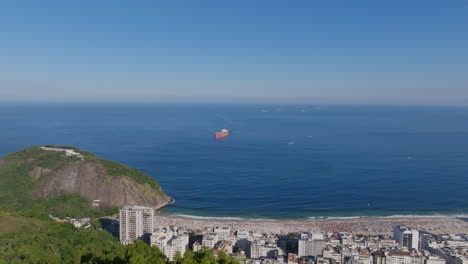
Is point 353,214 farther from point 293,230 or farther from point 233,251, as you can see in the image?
point 233,251

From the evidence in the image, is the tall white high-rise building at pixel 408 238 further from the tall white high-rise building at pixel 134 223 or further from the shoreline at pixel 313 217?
the tall white high-rise building at pixel 134 223

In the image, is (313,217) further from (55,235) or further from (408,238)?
(55,235)

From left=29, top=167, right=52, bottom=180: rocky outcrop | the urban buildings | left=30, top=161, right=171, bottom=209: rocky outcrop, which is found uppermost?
left=29, top=167, right=52, bottom=180: rocky outcrop

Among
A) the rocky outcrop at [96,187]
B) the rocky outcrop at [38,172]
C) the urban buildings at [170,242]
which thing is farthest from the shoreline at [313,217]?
the rocky outcrop at [38,172]

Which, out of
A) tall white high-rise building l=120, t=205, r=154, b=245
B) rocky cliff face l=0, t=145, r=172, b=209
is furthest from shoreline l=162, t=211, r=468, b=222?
tall white high-rise building l=120, t=205, r=154, b=245

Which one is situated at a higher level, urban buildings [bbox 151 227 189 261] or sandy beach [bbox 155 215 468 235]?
urban buildings [bbox 151 227 189 261]

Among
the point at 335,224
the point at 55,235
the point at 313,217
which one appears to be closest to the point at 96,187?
the point at 55,235

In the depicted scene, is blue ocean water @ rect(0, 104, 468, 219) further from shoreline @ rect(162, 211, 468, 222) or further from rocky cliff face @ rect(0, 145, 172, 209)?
rocky cliff face @ rect(0, 145, 172, 209)
